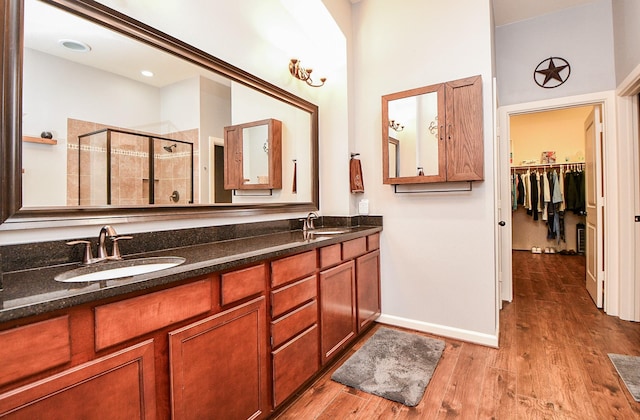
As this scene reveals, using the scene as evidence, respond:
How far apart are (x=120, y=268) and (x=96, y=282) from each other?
406mm

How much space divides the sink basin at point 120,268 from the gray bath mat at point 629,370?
102 inches

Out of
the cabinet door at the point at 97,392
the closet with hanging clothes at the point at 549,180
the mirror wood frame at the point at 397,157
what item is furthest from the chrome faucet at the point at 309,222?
the closet with hanging clothes at the point at 549,180

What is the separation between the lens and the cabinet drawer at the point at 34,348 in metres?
0.73

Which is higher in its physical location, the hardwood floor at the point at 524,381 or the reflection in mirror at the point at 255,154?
the reflection in mirror at the point at 255,154

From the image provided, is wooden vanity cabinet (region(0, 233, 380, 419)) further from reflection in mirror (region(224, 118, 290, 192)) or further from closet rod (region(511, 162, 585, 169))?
closet rod (region(511, 162, 585, 169))

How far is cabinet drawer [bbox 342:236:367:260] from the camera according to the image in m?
2.23

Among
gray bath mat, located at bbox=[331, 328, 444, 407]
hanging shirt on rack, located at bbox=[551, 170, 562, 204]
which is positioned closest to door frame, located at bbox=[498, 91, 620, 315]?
gray bath mat, located at bbox=[331, 328, 444, 407]

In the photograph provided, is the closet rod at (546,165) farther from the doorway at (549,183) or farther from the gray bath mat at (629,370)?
the gray bath mat at (629,370)

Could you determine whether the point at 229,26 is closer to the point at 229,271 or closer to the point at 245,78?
the point at 245,78

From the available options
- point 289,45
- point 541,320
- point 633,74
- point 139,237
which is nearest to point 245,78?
point 289,45

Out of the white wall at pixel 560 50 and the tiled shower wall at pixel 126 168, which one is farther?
the white wall at pixel 560 50

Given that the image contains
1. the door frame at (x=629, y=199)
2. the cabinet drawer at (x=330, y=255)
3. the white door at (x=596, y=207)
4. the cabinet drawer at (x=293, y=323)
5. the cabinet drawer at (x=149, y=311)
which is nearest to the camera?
the cabinet drawer at (x=149, y=311)

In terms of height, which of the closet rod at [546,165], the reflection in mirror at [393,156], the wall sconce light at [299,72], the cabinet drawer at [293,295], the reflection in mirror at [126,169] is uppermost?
the wall sconce light at [299,72]

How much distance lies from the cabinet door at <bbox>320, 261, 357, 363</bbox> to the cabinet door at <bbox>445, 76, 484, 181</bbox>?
1.11 m
